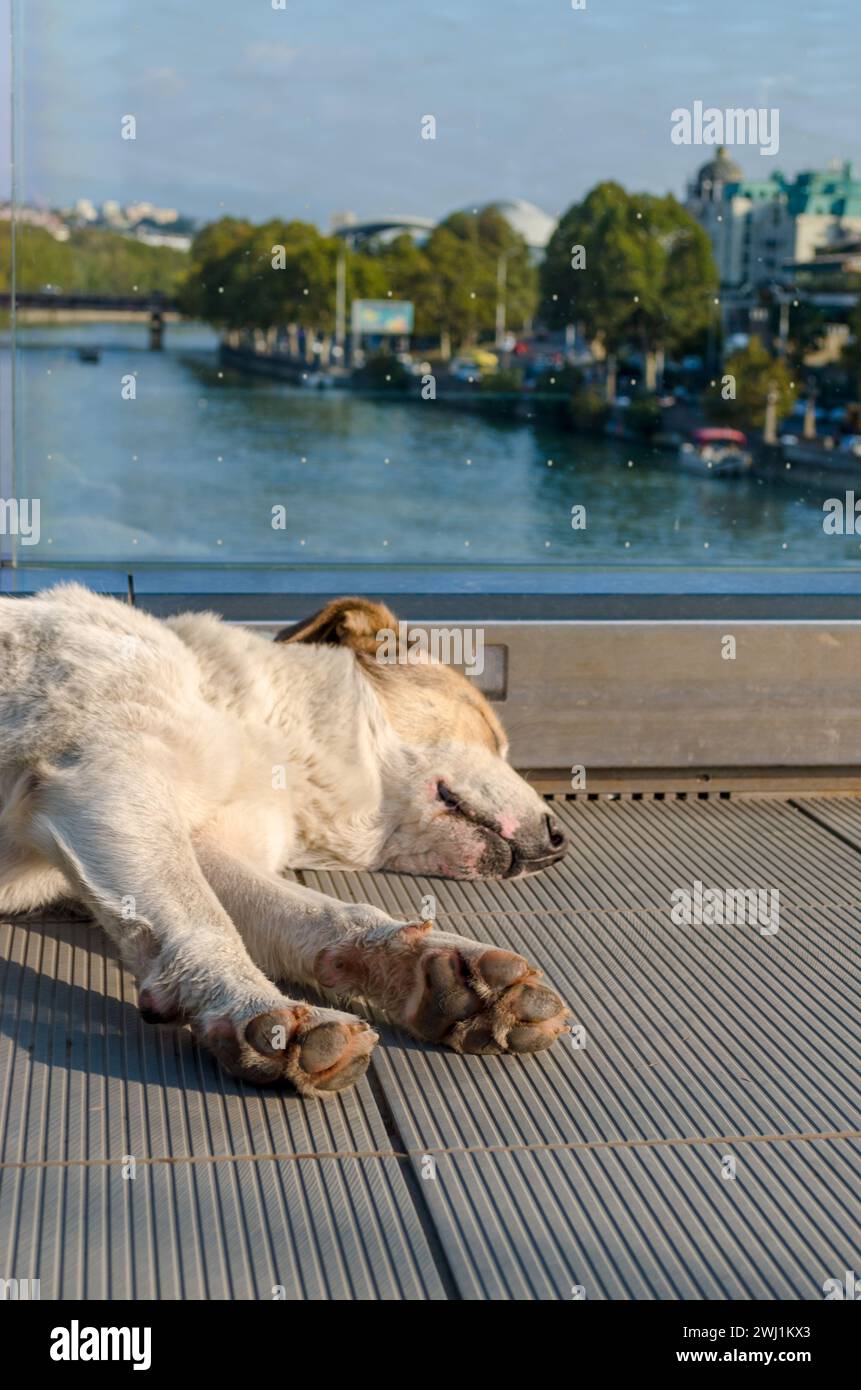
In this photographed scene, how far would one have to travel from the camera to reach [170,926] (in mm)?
2865

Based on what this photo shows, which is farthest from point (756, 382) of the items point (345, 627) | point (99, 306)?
point (345, 627)

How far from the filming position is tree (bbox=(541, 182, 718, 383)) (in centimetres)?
838

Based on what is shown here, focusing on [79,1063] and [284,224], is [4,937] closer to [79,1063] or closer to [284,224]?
[79,1063]

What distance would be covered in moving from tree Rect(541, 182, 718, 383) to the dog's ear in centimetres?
470

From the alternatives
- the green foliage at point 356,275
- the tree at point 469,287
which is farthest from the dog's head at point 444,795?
the tree at point 469,287

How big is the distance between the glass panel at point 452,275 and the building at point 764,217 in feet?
0.09

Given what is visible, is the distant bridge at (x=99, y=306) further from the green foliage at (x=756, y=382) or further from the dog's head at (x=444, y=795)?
the green foliage at (x=756, y=382)

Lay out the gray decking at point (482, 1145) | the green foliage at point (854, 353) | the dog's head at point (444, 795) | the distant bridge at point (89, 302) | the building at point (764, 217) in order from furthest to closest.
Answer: the green foliage at point (854, 353), the building at point (764, 217), the distant bridge at point (89, 302), the dog's head at point (444, 795), the gray decking at point (482, 1145)

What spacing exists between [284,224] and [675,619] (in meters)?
4.54

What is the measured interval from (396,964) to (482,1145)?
538 mm

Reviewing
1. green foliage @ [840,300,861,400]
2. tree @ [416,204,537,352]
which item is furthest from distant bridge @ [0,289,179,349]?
green foliage @ [840,300,861,400]

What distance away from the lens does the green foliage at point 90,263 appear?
17.4ft

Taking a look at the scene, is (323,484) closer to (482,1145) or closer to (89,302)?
(89,302)
